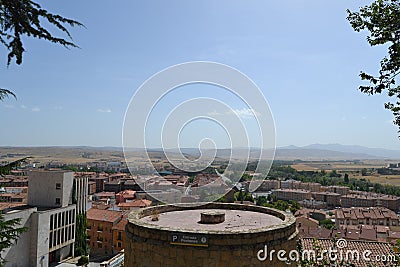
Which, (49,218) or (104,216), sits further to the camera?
(104,216)

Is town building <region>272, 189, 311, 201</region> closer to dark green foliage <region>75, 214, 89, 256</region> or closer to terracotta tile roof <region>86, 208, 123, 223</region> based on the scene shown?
terracotta tile roof <region>86, 208, 123, 223</region>

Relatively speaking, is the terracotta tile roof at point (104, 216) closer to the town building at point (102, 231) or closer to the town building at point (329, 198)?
the town building at point (102, 231)

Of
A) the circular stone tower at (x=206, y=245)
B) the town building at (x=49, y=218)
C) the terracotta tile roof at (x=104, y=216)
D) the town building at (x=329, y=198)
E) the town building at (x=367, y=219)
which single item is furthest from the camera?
the town building at (x=329, y=198)

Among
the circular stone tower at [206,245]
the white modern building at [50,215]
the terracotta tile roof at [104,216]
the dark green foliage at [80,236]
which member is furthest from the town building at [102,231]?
the circular stone tower at [206,245]

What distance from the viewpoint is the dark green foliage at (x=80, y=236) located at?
1278 inches

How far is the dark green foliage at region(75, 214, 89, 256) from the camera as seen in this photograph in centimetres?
3245

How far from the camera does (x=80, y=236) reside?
32906mm

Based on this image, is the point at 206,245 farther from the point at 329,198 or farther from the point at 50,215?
the point at 329,198

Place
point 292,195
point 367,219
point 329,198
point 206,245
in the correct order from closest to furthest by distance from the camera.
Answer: point 206,245, point 367,219, point 292,195, point 329,198

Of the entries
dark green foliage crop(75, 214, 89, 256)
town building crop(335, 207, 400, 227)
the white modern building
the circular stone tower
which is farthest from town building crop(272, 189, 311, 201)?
the circular stone tower

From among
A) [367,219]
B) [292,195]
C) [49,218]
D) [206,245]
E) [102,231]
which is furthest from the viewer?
[292,195]

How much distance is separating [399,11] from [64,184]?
2984 centimetres

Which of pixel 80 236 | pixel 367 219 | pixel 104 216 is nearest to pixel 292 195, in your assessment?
pixel 367 219

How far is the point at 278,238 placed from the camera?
811 centimetres
